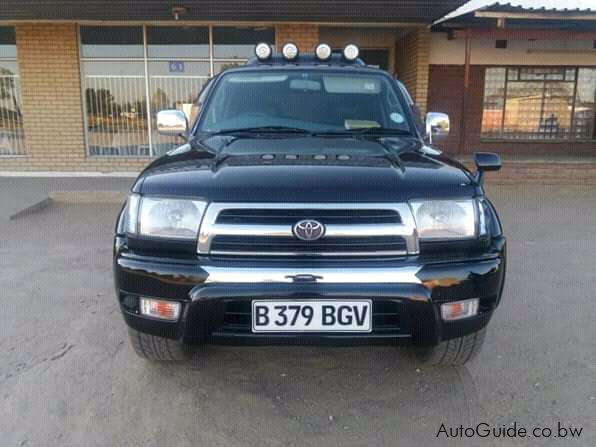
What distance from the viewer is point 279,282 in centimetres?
217

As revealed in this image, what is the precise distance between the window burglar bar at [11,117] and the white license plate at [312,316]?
31.7 ft

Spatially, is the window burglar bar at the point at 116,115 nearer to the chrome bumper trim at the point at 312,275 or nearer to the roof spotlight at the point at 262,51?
the roof spotlight at the point at 262,51

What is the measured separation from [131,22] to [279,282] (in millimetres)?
9019

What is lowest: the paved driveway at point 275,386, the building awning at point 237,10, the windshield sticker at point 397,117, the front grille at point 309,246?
the paved driveway at point 275,386

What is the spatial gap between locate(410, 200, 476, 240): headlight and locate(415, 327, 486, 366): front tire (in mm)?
623

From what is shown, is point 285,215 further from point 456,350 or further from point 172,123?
point 172,123

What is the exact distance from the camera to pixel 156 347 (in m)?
2.64

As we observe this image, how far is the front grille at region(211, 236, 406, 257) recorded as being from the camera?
7.27 feet

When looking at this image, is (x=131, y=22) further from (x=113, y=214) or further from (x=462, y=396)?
(x=462, y=396)

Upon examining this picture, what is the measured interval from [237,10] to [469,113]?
616 cm

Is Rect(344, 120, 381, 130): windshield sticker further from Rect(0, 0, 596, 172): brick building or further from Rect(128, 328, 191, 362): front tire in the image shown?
Rect(0, 0, 596, 172): brick building

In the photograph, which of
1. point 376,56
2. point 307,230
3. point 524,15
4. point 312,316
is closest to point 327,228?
point 307,230

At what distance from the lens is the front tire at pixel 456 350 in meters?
2.63

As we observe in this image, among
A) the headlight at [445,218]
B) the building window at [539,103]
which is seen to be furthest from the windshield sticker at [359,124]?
the building window at [539,103]
